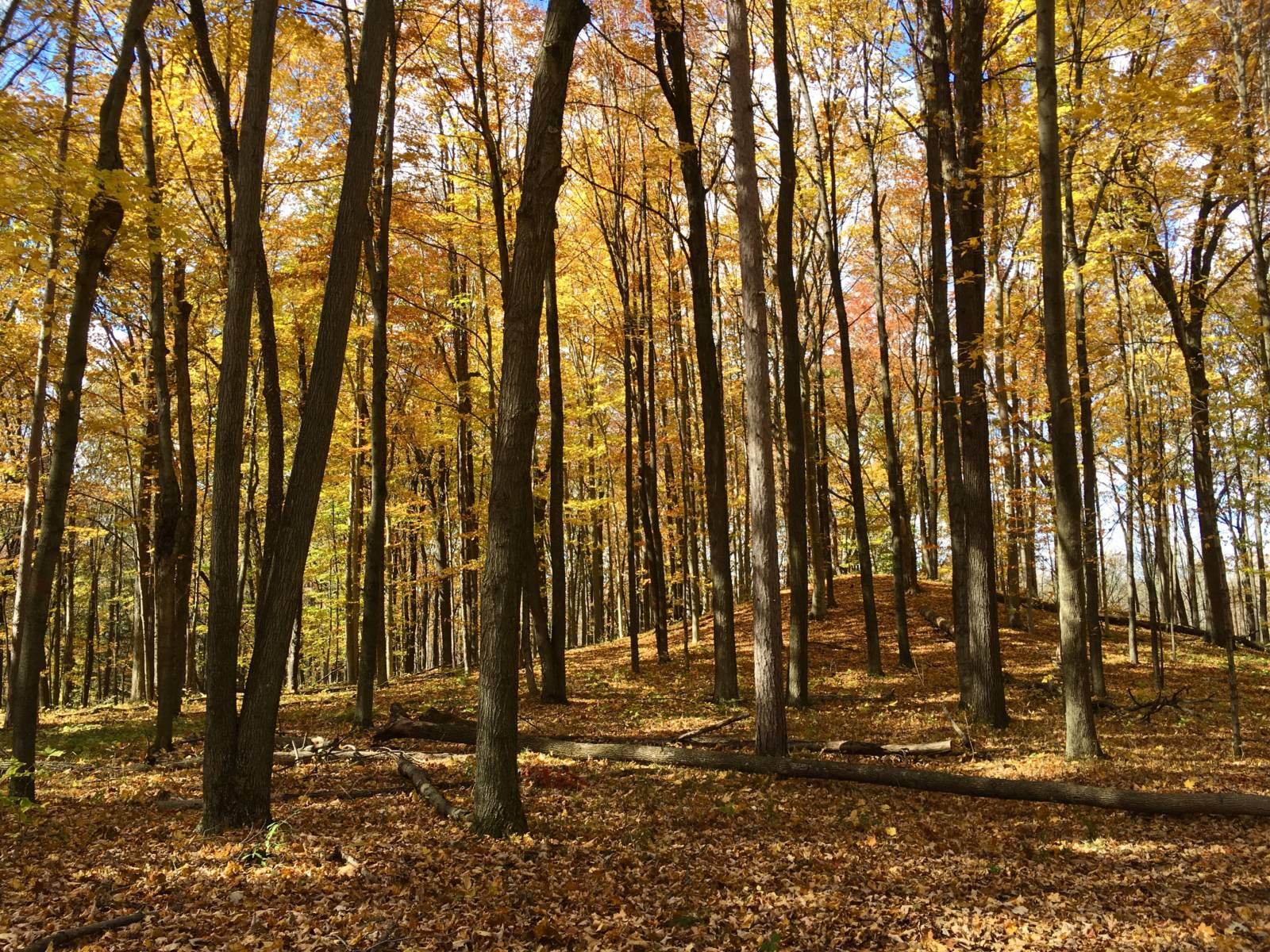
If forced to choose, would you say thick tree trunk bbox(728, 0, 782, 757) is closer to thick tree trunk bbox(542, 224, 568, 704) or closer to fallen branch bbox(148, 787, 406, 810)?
fallen branch bbox(148, 787, 406, 810)

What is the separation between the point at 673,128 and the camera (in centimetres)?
1634

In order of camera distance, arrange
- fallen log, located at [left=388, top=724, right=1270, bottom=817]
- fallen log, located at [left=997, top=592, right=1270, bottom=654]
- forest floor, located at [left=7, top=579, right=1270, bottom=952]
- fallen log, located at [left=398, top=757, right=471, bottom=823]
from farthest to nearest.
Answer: fallen log, located at [left=997, top=592, right=1270, bottom=654] → fallen log, located at [left=388, top=724, right=1270, bottom=817] → fallen log, located at [left=398, top=757, right=471, bottom=823] → forest floor, located at [left=7, top=579, right=1270, bottom=952]

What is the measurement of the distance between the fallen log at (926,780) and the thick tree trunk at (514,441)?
2734 mm

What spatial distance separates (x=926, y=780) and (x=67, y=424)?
8848mm

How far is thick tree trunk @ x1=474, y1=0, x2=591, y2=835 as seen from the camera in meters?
5.50

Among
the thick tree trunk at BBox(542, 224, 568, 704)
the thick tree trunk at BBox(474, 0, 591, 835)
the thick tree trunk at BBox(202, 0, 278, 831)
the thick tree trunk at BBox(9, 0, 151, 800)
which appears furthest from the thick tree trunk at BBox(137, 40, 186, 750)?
the thick tree trunk at BBox(542, 224, 568, 704)

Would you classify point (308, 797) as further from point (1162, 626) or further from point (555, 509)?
point (1162, 626)

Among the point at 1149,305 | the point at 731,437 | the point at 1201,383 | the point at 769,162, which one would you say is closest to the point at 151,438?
the point at 769,162

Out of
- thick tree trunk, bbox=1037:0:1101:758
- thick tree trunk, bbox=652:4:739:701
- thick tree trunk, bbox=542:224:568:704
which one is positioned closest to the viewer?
thick tree trunk, bbox=1037:0:1101:758

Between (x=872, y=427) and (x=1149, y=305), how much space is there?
43.5 ft

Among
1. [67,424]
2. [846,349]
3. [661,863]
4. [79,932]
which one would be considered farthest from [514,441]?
[846,349]

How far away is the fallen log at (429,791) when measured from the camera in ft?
19.5

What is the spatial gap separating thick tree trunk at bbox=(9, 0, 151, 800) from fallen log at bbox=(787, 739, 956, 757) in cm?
764

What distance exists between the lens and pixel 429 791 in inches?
259
